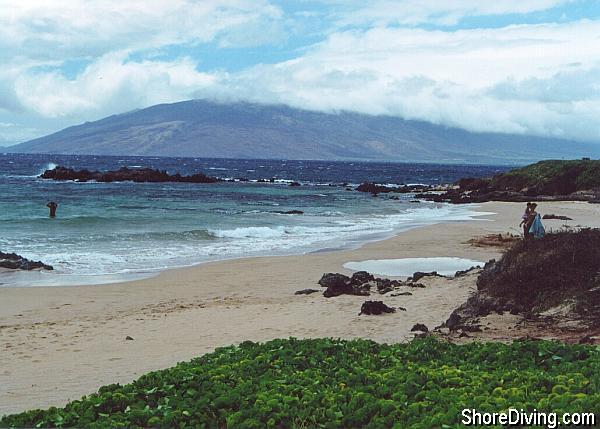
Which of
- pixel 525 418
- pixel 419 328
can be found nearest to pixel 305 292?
pixel 419 328

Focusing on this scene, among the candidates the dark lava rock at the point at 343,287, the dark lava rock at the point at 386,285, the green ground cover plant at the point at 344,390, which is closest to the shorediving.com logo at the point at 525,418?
the green ground cover plant at the point at 344,390

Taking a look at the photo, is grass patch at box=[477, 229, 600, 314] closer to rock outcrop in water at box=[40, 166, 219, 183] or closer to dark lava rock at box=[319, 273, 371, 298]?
dark lava rock at box=[319, 273, 371, 298]

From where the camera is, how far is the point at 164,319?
1250 centimetres

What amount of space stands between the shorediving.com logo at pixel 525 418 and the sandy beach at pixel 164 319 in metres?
4.66

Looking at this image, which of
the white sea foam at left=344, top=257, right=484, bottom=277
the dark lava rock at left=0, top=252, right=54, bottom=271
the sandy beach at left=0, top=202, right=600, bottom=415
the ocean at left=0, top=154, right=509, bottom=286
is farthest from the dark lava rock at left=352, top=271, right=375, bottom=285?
the dark lava rock at left=0, top=252, right=54, bottom=271

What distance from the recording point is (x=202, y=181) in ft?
251

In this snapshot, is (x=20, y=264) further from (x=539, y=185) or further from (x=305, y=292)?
(x=539, y=185)

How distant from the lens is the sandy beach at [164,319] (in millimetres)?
9031

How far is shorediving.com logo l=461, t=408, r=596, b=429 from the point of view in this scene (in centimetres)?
514

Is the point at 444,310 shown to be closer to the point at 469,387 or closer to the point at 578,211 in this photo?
the point at 469,387

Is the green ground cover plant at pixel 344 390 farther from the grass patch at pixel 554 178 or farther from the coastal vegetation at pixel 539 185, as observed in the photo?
the grass patch at pixel 554 178

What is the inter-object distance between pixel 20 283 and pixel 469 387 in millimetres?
13240

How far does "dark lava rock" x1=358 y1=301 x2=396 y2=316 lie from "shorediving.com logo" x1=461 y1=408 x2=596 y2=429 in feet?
22.0

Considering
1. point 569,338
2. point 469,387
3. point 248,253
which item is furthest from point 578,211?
point 469,387
